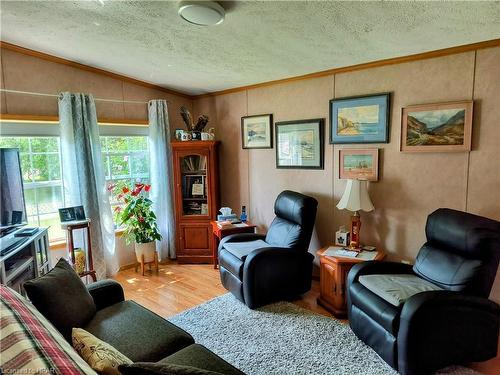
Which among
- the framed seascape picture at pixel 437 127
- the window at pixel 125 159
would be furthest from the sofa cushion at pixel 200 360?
the window at pixel 125 159

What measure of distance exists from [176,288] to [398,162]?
2.68 m

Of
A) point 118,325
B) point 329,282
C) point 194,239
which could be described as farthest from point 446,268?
point 194,239

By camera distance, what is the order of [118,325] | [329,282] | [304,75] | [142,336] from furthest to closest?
[304,75] → [329,282] → [118,325] → [142,336]

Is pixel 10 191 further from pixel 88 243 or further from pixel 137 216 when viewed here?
pixel 137 216

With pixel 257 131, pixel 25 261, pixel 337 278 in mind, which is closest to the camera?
pixel 25 261

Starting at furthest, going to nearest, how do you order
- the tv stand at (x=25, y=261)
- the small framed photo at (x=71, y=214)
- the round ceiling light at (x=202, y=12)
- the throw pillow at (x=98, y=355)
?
1. the small framed photo at (x=71, y=214)
2. the tv stand at (x=25, y=261)
3. the round ceiling light at (x=202, y=12)
4. the throw pillow at (x=98, y=355)

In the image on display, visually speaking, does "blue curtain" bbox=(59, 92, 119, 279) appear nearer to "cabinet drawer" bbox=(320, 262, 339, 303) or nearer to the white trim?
the white trim

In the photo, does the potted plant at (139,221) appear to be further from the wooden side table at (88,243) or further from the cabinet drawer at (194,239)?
the wooden side table at (88,243)

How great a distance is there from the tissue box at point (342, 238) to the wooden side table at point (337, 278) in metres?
0.23

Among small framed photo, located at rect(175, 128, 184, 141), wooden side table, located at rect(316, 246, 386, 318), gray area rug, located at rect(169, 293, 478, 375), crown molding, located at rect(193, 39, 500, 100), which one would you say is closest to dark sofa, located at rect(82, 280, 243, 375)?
gray area rug, located at rect(169, 293, 478, 375)

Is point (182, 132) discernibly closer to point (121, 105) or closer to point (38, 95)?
point (121, 105)

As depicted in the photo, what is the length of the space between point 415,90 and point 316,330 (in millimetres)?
2267

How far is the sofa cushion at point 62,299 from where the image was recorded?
5.78 ft

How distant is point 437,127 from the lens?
9.18 ft
